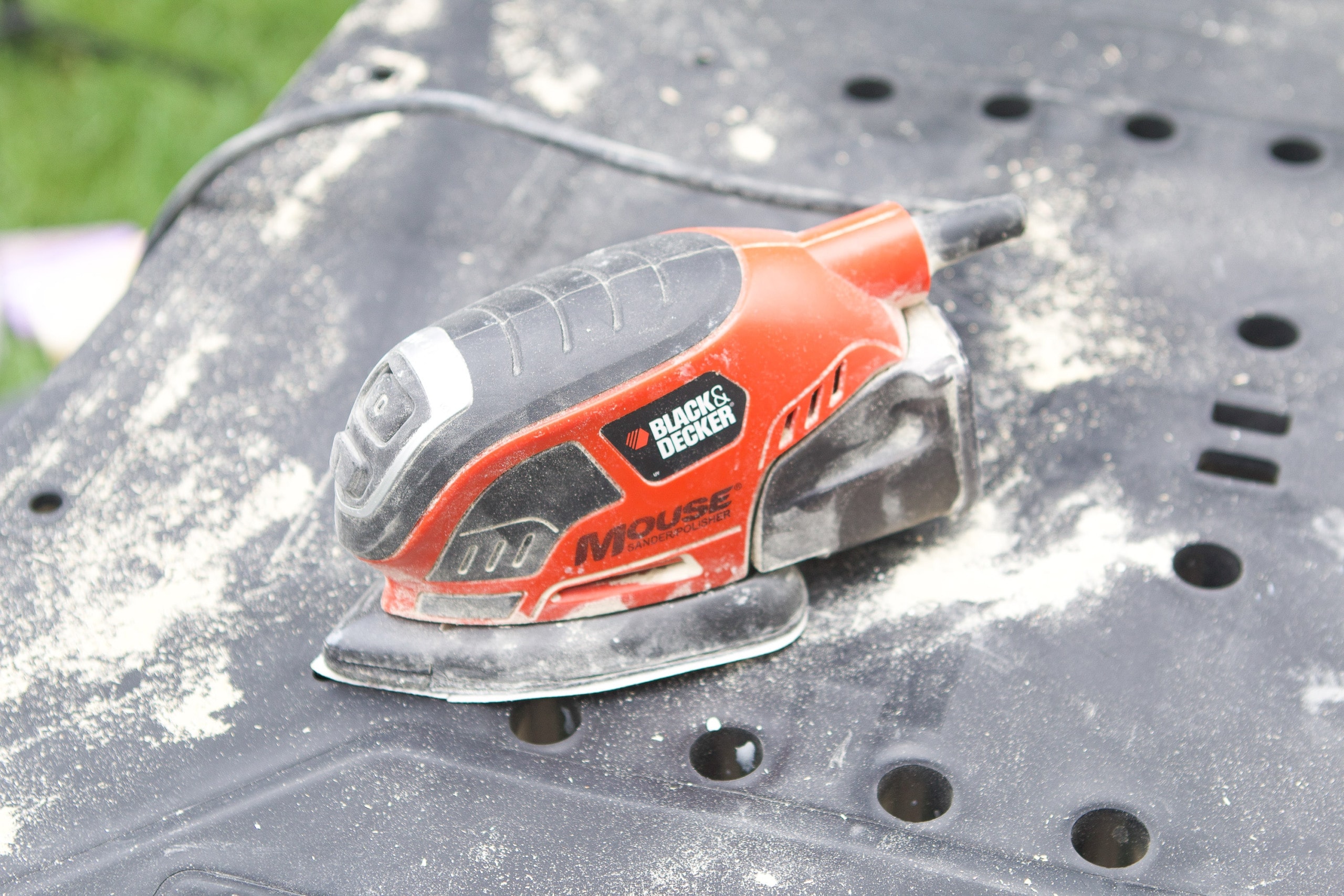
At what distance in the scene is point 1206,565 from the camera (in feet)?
3.17

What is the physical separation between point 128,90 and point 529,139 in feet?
5.08

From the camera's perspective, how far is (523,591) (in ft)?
2.84

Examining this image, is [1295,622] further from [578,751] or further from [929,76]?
[929,76]

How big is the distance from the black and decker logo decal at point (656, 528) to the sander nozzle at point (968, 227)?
0.76ft

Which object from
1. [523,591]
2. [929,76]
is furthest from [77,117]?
[523,591]

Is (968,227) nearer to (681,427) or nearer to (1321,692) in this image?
(681,427)

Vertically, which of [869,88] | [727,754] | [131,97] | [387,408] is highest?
[387,408]

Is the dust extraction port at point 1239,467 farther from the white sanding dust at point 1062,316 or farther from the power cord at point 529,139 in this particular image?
the power cord at point 529,139

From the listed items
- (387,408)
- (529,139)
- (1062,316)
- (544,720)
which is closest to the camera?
(387,408)

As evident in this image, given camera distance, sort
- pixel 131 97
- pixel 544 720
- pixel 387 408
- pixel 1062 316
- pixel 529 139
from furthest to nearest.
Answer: pixel 131 97
pixel 529 139
pixel 1062 316
pixel 544 720
pixel 387 408

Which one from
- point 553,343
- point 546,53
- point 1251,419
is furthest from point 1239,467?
point 546,53

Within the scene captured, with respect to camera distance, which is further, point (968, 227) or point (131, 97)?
point (131, 97)

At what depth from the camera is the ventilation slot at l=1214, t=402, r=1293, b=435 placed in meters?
1.04

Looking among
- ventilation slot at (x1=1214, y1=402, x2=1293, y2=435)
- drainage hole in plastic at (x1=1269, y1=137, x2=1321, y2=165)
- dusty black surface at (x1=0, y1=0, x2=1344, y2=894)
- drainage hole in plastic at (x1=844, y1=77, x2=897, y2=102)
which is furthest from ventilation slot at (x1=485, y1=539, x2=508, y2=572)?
drainage hole in plastic at (x1=1269, y1=137, x2=1321, y2=165)
